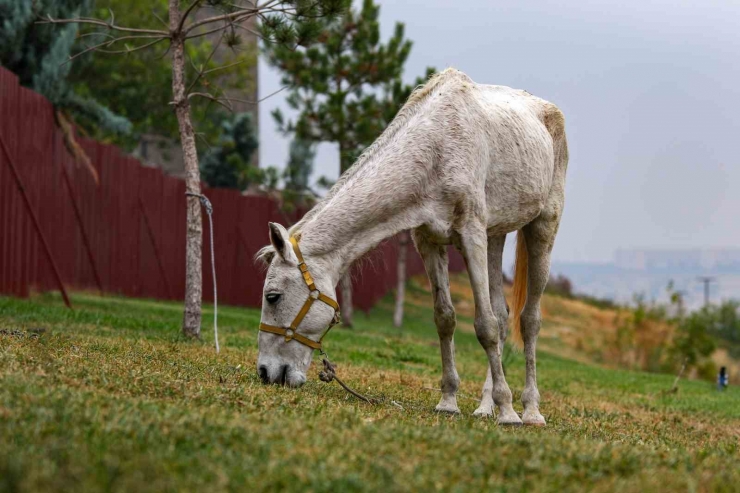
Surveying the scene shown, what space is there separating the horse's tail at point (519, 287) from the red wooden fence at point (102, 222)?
1.60 m

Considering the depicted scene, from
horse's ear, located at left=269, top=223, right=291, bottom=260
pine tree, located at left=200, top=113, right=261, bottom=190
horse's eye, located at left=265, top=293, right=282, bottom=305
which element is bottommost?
horse's eye, located at left=265, top=293, right=282, bottom=305

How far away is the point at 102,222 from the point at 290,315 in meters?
12.2

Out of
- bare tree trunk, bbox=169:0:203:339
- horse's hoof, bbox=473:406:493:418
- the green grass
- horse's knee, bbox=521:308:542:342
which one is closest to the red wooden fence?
horse's hoof, bbox=473:406:493:418

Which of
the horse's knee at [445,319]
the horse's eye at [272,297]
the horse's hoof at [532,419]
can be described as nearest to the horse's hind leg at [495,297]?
the horse's hoof at [532,419]

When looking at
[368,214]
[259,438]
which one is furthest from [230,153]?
[259,438]

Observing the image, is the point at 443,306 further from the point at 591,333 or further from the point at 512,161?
the point at 591,333

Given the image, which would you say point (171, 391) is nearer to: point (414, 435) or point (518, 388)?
point (414, 435)

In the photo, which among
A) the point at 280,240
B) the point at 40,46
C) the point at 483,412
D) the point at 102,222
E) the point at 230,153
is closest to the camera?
the point at 280,240

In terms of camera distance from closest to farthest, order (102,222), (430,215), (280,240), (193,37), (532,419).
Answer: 1. (280,240)
2. (430,215)
3. (532,419)
4. (193,37)
5. (102,222)

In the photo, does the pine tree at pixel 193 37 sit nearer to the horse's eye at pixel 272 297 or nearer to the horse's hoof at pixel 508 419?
the horse's eye at pixel 272 297

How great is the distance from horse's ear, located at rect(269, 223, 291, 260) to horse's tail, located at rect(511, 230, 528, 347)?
265cm

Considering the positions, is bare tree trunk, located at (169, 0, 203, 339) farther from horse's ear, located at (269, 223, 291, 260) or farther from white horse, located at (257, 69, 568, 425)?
horse's ear, located at (269, 223, 291, 260)

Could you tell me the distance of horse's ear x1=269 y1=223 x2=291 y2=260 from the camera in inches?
238

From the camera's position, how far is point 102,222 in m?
17.5
